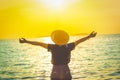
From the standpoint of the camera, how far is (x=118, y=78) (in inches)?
386

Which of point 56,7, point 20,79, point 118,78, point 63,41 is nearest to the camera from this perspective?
point 63,41

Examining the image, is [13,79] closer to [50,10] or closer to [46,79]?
[46,79]

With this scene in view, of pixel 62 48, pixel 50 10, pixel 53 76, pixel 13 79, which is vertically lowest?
pixel 13 79

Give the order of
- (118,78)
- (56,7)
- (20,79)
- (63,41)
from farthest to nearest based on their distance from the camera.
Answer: (56,7)
(20,79)
(118,78)
(63,41)

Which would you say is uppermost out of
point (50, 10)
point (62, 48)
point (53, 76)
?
point (50, 10)

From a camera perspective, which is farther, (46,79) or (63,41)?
(46,79)

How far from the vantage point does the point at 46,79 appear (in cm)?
1042

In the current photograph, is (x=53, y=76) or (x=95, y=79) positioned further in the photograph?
(x=95, y=79)

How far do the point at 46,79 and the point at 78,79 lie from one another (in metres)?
1.03

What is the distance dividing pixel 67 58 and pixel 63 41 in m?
0.25

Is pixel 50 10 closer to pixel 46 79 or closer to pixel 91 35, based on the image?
pixel 46 79

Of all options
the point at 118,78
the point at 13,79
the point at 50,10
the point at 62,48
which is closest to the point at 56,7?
the point at 50,10

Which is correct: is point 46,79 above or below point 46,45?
below

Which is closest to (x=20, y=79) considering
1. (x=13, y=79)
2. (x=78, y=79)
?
(x=13, y=79)
